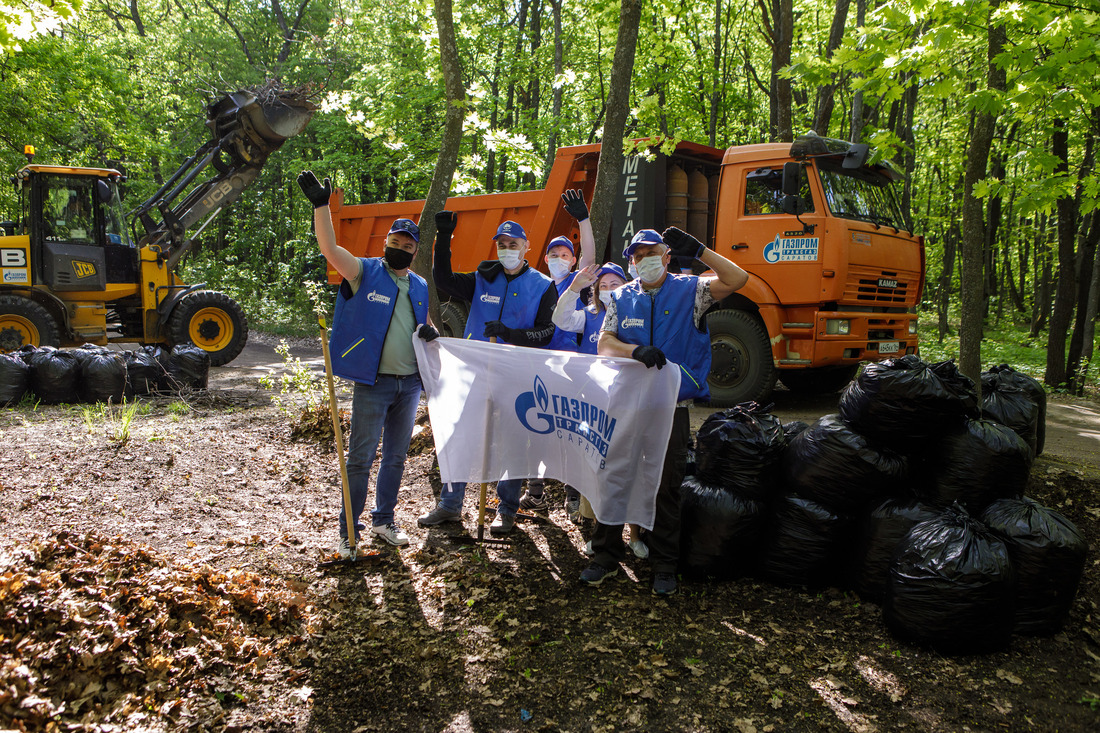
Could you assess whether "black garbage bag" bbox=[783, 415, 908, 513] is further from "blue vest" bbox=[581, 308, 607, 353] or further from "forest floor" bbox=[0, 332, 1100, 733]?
"blue vest" bbox=[581, 308, 607, 353]

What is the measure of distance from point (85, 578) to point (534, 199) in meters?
6.95

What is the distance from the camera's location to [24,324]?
9688 mm

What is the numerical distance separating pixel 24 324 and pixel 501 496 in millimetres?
8761

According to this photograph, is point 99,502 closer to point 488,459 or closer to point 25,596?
point 25,596

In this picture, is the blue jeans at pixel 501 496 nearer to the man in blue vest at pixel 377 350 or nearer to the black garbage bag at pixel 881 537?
the man in blue vest at pixel 377 350

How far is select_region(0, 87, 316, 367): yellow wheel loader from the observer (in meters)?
9.91

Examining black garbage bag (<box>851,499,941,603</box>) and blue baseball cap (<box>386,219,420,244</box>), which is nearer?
black garbage bag (<box>851,499,941,603</box>)

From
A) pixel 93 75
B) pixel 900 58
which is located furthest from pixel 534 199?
pixel 93 75

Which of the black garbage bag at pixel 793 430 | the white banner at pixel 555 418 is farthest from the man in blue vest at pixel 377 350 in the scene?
→ the black garbage bag at pixel 793 430

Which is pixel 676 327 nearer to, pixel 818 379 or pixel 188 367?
pixel 818 379

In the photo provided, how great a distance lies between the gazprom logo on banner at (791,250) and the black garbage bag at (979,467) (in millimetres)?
3629

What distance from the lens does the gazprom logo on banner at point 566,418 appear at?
3.85m

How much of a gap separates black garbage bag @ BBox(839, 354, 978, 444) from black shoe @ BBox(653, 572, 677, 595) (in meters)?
1.31

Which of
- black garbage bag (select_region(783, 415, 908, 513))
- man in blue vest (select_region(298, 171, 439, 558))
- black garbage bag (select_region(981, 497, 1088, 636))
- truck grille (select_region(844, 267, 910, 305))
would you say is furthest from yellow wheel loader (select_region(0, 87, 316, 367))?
black garbage bag (select_region(981, 497, 1088, 636))
